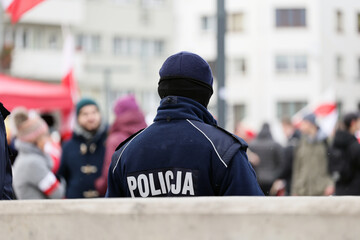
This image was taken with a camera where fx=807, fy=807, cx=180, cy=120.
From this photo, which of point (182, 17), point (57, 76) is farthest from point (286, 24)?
point (57, 76)

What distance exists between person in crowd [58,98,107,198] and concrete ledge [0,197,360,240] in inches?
181

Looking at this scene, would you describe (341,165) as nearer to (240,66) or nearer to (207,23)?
(240,66)

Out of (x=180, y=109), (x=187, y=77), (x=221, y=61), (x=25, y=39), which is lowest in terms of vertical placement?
(x=25, y=39)

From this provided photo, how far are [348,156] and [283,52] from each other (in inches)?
1799

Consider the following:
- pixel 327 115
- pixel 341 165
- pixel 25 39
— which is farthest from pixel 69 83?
pixel 25 39

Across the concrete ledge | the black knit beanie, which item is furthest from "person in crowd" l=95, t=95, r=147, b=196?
the concrete ledge

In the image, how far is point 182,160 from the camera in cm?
364

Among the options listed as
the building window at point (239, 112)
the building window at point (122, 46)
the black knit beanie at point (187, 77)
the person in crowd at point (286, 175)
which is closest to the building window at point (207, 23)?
the building window at point (239, 112)

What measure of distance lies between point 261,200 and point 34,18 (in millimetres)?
45205

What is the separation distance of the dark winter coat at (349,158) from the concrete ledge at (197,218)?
7114mm

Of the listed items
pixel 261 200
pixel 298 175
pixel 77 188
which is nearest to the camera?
pixel 261 200

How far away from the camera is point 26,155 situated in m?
6.77

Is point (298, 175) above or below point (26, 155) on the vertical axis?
below

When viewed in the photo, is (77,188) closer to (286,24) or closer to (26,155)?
(26,155)
